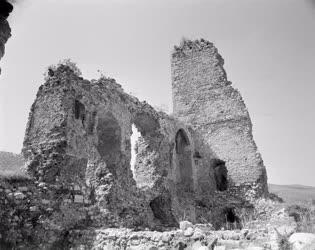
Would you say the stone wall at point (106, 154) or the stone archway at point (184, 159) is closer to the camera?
the stone wall at point (106, 154)

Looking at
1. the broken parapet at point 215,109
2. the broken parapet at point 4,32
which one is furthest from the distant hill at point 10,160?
the broken parapet at point 4,32

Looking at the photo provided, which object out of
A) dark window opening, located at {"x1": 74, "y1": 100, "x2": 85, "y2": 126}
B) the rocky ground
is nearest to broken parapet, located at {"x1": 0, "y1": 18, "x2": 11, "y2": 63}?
the rocky ground

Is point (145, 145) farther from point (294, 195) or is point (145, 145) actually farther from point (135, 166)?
point (294, 195)

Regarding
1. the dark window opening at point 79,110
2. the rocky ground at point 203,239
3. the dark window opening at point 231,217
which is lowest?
the rocky ground at point 203,239

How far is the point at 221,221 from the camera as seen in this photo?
1548 cm

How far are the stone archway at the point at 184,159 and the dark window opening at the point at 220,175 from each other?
1.63 m

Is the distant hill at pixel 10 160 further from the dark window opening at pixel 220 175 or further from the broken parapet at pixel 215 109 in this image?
the dark window opening at pixel 220 175

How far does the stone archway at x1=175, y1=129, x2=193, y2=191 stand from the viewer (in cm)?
1537

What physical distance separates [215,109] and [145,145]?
512 cm

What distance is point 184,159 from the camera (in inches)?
627

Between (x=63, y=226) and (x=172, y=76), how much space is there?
12459 millimetres

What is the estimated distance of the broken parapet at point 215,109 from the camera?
1588 centimetres

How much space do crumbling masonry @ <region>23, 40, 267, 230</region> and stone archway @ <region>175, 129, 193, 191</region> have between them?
0.15ft

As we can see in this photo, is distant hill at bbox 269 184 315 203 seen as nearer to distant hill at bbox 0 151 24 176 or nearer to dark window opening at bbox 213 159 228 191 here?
dark window opening at bbox 213 159 228 191
